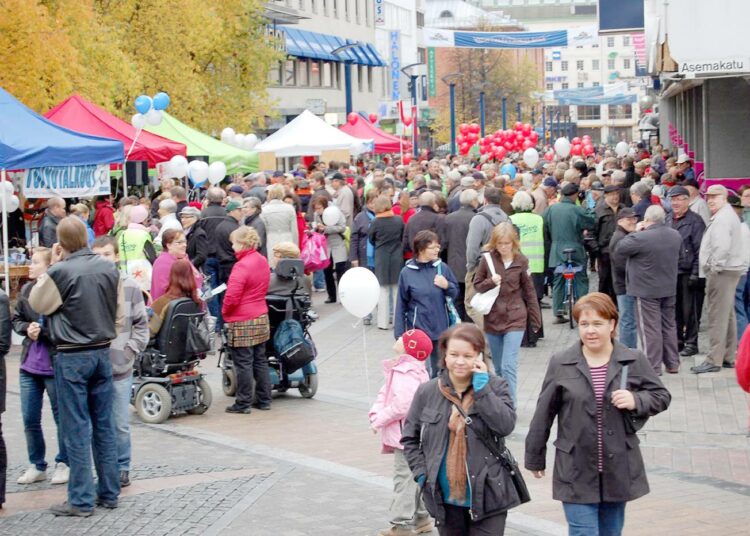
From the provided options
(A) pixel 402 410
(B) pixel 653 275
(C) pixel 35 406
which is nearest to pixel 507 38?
(B) pixel 653 275

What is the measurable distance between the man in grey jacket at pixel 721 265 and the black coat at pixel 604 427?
22.6 feet

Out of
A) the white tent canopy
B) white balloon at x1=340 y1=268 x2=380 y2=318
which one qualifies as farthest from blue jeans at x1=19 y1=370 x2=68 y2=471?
the white tent canopy

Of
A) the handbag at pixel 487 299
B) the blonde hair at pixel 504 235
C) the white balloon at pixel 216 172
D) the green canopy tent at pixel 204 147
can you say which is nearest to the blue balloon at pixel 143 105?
the white balloon at pixel 216 172

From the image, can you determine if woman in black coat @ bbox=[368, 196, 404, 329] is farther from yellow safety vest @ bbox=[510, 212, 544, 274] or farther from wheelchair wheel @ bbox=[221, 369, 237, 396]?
wheelchair wheel @ bbox=[221, 369, 237, 396]

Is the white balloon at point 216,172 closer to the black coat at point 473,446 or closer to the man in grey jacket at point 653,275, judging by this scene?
the man in grey jacket at point 653,275

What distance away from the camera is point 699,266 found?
1321 cm

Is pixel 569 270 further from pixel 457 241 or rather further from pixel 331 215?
pixel 331 215

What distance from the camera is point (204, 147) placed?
85.1 ft

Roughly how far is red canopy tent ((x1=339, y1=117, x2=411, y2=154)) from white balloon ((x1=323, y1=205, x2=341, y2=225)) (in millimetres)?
17558

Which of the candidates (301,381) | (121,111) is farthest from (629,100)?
(301,381)

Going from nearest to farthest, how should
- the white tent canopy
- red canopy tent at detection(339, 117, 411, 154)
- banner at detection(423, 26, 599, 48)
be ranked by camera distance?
the white tent canopy → red canopy tent at detection(339, 117, 411, 154) → banner at detection(423, 26, 599, 48)

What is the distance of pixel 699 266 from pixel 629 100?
9884cm

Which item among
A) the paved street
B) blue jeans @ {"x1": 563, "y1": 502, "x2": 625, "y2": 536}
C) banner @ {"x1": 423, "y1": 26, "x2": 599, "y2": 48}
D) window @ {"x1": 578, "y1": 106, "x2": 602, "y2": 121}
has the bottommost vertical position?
the paved street

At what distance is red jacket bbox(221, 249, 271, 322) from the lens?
11586mm
